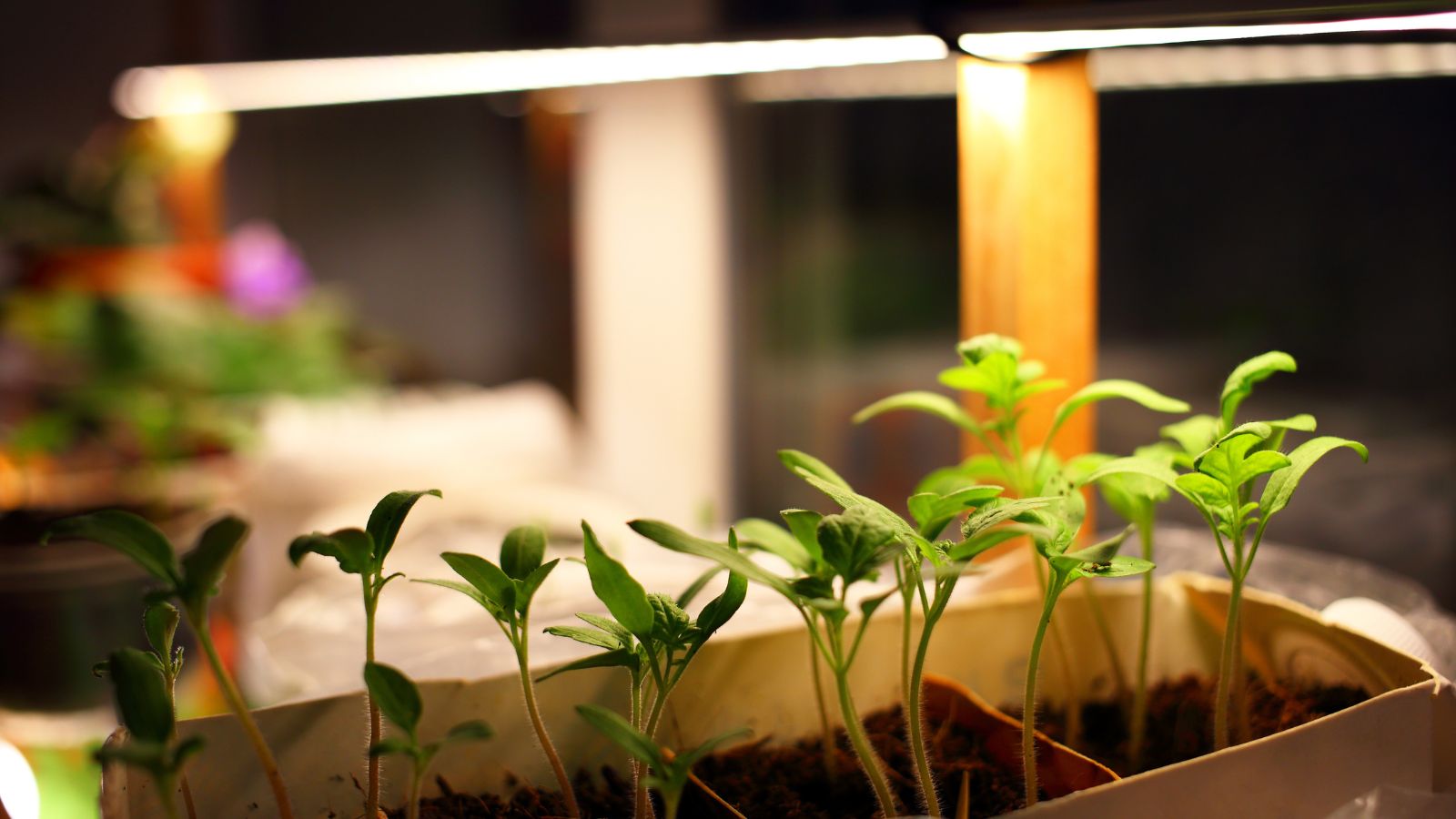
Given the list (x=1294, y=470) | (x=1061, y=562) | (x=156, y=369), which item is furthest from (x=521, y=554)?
(x=156, y=369)

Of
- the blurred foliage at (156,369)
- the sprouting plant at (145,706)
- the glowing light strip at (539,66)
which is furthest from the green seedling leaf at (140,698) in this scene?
the blurred foliage at (156,369)

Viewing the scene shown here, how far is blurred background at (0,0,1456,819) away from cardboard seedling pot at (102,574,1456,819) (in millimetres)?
96

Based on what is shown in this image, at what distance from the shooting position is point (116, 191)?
1907 millimetres

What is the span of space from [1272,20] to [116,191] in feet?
6.55

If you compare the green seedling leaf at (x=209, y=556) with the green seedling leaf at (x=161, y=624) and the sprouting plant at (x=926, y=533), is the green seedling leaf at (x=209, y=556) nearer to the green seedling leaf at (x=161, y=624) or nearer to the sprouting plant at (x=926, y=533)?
the green seedling leaf at (x=161, y=624)

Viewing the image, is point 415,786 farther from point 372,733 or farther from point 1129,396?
point 1129,396

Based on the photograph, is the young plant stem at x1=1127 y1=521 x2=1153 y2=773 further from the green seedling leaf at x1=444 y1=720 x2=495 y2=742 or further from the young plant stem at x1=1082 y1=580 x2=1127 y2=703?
the green seedling leaf at x1=444 y1=720 x2=495 y2=742

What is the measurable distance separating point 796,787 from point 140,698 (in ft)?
1.03

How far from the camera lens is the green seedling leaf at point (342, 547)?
15.8 inches

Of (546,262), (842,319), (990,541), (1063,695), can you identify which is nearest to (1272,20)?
(990,541)

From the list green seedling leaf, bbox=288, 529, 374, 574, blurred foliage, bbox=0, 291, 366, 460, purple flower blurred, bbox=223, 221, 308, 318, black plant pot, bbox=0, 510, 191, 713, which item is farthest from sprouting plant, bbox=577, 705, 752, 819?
purple flower blurred, bbox=223, 221, 308, 318

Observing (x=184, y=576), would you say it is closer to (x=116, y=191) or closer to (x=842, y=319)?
(x=116, y=191)

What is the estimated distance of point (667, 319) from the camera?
2367mm

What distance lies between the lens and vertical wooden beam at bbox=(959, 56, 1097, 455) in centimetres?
65
